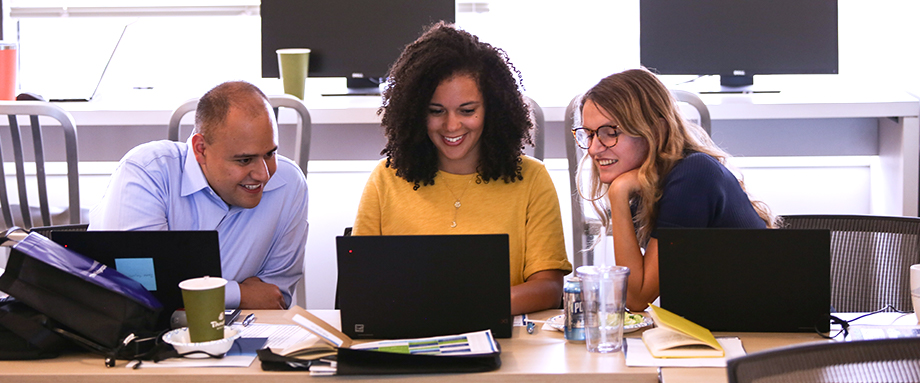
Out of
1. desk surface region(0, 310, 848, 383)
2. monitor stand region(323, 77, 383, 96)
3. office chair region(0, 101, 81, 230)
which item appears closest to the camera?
desk surface region(0, 310, 848, 383)

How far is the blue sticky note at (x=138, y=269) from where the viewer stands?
135cm

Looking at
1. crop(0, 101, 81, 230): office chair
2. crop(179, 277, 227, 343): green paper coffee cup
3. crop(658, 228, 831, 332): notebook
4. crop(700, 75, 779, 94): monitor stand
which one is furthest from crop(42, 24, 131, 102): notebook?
crop(658, 228, 831, 332): notebook

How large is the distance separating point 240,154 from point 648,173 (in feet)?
2.82

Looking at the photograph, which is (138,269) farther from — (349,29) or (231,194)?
(349,29)

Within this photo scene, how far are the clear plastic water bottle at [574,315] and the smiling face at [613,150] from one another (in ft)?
1.53

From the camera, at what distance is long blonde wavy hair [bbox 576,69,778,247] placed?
64.1 inches

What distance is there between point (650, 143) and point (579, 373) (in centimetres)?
65

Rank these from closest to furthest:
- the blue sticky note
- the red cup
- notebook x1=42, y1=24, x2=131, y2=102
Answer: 1. the blue sticky note
2. the red cup
3. notebook x1=42, y1=24, x2=131, y2=102

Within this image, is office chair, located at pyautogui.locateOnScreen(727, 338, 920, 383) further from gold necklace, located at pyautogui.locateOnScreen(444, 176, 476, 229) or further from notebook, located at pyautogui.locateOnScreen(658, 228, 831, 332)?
gold necklace, located at pyautogui.locateOnScreen(444, 176, 476, 229)

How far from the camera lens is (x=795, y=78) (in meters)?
3.24

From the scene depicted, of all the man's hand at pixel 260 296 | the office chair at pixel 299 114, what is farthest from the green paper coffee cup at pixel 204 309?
the office chair at pixel 299 114

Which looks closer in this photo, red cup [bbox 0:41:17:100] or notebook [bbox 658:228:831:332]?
notebook [bbox 658:228:831:332]

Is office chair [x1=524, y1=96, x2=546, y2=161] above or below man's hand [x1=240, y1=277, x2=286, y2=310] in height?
above

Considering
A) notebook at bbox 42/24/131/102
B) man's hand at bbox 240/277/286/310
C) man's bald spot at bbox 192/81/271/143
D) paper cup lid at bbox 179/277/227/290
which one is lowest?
man's hand at bbox 240/277/286/310
